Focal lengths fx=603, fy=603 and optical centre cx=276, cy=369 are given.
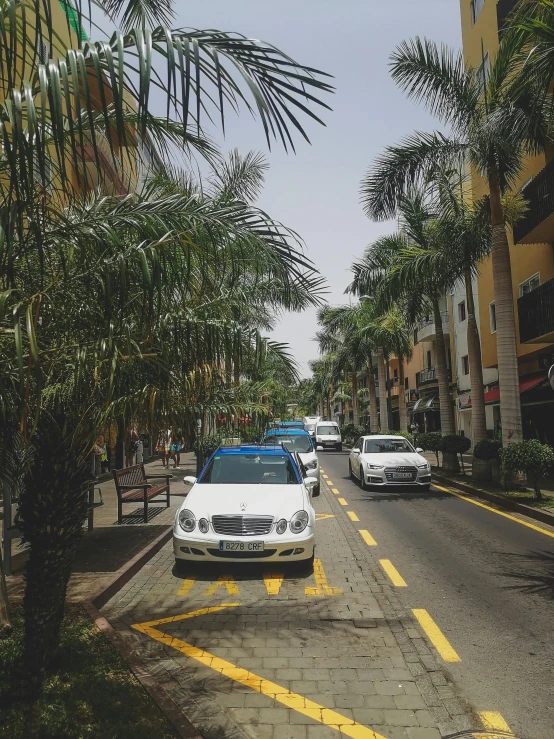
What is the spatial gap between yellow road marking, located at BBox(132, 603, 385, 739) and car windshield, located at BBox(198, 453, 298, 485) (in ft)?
10.4

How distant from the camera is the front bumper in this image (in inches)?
291

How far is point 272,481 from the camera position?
29.3 ft

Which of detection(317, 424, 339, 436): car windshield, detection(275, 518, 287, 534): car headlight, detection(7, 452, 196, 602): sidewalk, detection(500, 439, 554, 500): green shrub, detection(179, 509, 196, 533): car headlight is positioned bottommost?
detection(7, 452, 196, 602): sidewalk

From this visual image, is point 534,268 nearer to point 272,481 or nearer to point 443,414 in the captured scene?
point 443,414

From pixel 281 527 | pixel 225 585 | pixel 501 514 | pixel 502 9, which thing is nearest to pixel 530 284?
pixel 502 9

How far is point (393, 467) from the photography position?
641 inches

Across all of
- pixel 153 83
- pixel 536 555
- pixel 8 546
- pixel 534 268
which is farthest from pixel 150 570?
pixel 534 268

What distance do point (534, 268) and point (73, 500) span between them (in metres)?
21.6

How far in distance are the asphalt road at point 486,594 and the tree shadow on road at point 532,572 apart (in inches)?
0.4

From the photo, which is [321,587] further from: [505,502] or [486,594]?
[505,502]

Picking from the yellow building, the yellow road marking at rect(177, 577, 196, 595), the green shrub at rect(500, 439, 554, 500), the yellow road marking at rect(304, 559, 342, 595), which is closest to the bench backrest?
the yellow road marking at rect(177, 577, 196, 595)

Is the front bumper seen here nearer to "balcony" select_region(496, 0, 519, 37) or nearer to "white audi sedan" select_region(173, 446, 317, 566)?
"white audi sedan" select_region(173, 446, 317, 566)

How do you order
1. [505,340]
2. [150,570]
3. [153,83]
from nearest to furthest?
[153,83], [150,570], [505,340]

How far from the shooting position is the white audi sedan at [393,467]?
16141mm
